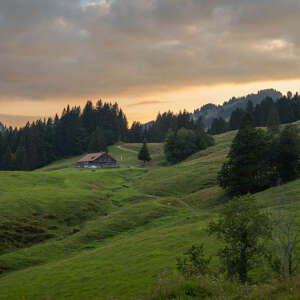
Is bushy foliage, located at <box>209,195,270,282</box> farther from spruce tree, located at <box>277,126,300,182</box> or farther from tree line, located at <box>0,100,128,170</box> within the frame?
tree line, located at <box>0,100,128,170</box>

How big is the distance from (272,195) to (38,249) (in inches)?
1443

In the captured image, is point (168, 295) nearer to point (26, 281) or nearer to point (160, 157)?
point (26, 281)

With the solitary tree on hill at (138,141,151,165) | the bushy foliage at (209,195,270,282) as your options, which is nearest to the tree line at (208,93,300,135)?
the solitary tree on hill at (138,141,151,165)

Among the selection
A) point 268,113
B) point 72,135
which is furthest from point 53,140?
point 268,113

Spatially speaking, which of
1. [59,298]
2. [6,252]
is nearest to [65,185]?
[6,252]

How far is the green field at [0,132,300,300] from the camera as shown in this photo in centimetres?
2761

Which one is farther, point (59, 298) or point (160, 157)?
point (160, 157)

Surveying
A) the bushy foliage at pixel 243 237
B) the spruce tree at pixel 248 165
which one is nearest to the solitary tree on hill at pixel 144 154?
the spruce tree at pixel 248 165

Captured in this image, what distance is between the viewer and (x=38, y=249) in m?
45.4

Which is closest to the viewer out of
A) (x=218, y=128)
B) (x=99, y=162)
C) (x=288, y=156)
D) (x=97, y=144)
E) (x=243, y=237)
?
(x=243, y=237)

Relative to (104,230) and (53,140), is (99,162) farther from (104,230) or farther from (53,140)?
(104,230)

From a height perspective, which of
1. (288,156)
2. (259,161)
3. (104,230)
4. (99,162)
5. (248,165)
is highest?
(288,156)

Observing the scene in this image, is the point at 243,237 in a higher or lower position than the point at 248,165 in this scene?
lower

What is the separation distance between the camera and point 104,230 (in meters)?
51.8
